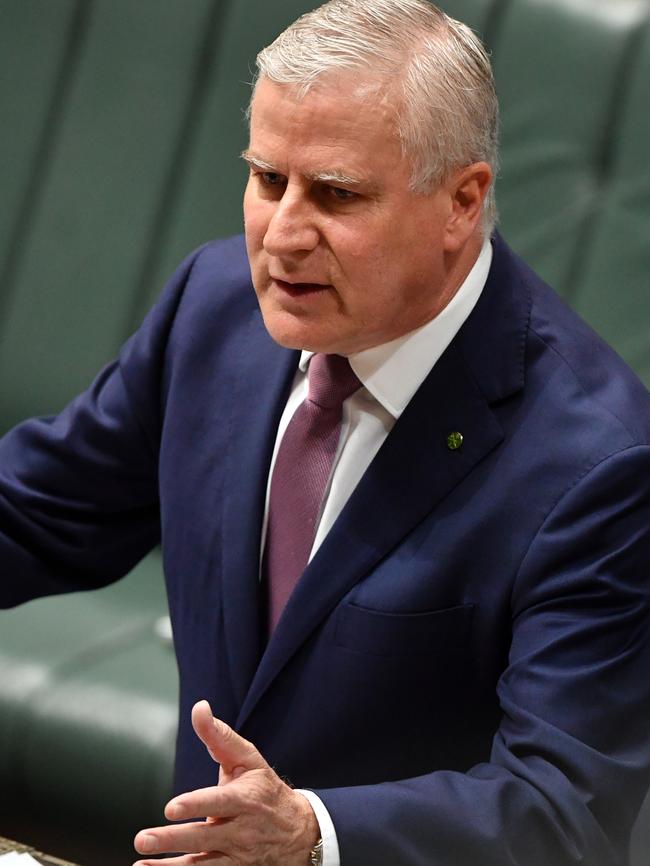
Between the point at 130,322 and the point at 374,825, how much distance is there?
1.23m

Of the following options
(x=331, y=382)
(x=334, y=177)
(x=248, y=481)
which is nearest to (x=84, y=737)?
(x=248, y=481)

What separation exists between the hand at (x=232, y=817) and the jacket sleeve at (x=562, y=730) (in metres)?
0.05

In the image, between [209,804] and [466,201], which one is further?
[466,201]

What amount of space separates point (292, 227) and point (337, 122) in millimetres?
88

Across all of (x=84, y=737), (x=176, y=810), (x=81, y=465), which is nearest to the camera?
(x=176, y=810)

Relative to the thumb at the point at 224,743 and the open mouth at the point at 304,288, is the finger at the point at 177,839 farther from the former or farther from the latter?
the open mouth at the point at 304,288

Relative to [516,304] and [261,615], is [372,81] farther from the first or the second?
[261,615]

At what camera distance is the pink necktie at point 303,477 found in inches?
50.7

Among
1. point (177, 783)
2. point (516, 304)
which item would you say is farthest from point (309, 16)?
point (177, 783)

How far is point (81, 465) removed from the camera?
144cm

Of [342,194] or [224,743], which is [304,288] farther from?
[224,743]

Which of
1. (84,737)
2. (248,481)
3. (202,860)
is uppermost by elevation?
(248,481)

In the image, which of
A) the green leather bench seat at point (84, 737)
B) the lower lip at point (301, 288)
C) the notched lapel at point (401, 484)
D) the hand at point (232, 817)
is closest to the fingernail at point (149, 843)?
the hand at point (232, 817)

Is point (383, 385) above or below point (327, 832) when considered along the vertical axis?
above
